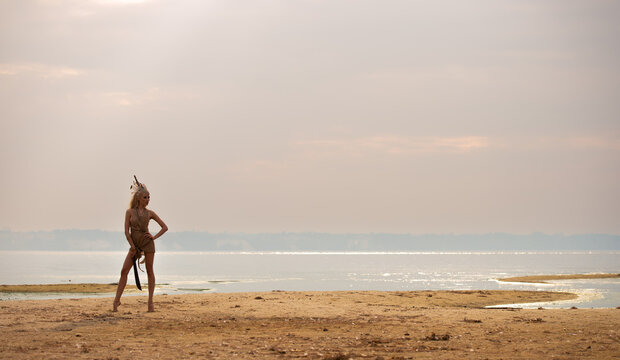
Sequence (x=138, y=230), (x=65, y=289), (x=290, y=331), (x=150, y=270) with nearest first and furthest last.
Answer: (x=290, y=331)
(x=138, y=230)
(x=150, y=270)
(x=65, y=289)

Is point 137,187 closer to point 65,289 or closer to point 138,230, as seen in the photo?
point 138,230

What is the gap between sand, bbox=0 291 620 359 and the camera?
40.6 feet

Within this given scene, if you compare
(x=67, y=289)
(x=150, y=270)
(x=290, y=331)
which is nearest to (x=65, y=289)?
(x=67, y=289)

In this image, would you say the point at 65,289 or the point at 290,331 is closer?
the point at 290,331

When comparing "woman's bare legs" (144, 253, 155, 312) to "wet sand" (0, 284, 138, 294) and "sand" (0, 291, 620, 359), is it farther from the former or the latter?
"wet sand" (0, 284, 138, 294)

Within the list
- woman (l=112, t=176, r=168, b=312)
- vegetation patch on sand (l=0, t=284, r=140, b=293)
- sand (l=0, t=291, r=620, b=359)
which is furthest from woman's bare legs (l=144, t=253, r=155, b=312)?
vegetation patch on sand (l=0, t=284, r=140, b=293)

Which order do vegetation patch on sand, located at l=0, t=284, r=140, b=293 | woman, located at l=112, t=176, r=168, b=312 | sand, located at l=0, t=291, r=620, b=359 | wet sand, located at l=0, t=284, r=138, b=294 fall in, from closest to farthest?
sand, located at l=0, t=291, r=620, b=359 < woman, located at l=112, t=176, r=168, b=312 < wet sand, located at l=0, t=284, r=138, b=294 < vegetation patch on sand, located at l=0, t=284, r=140, b=293

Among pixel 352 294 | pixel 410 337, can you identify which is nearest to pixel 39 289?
pixel 352 294

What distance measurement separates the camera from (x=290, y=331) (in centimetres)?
1527

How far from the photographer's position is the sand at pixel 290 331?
12.4 m

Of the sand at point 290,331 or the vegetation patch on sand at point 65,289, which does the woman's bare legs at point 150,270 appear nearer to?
the sand at point 290,331

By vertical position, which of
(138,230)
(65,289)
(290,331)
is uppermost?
(138,230)

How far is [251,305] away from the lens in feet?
66.6

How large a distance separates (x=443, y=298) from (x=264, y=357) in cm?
1734
